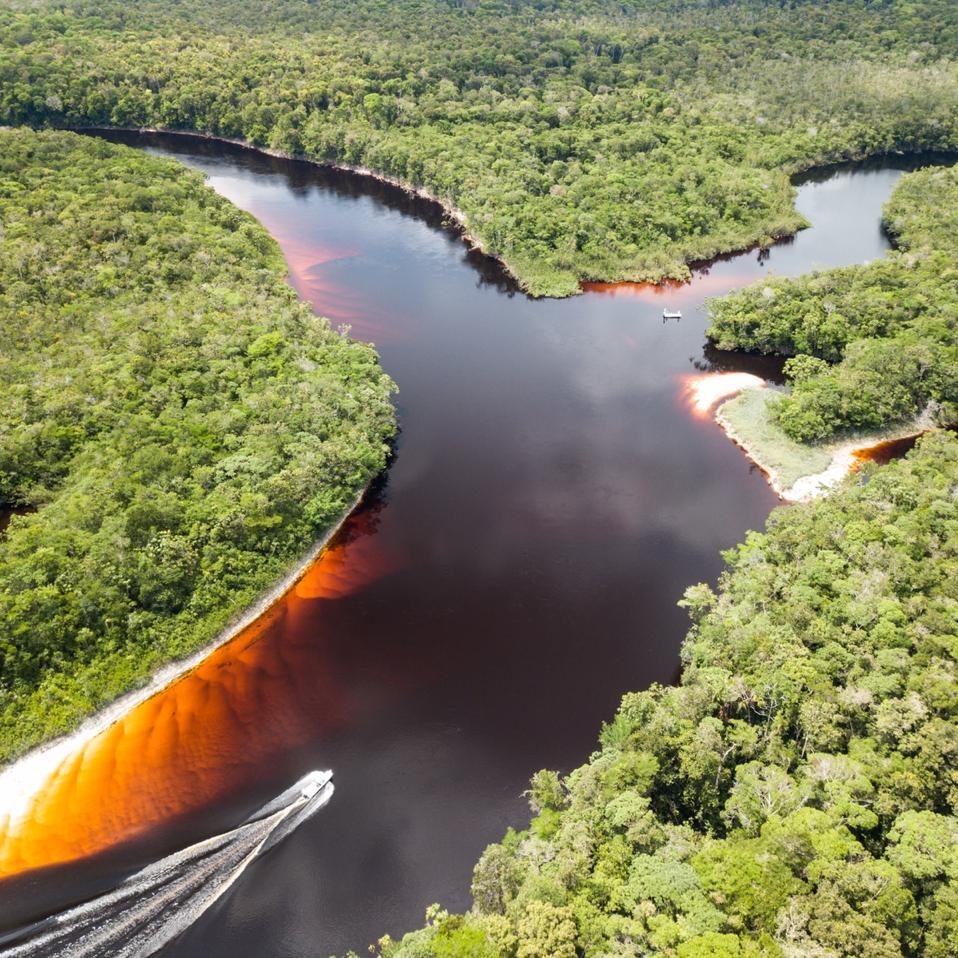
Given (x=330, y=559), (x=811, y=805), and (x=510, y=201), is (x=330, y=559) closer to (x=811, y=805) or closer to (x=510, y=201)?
(x=811, y=805)

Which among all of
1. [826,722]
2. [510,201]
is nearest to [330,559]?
[826,722]

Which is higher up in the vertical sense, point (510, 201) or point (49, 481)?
point (510, 201)

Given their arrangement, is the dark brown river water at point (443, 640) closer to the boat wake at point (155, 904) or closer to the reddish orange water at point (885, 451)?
the boat wake at point (155, 904)

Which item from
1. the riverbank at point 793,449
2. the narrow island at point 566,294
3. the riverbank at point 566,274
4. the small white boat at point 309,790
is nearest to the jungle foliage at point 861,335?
the narrow island at point 566,294

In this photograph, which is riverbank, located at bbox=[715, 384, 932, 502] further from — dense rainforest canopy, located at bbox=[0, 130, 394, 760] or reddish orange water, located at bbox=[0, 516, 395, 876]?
reddish orange water, located at bbox=[0, 516, 395, 876]

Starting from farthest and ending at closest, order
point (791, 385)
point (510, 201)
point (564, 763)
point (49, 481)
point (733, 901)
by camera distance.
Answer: point (510, 201), point (791, 385), point (49, 481), point (564, 763), point (733, 901)
